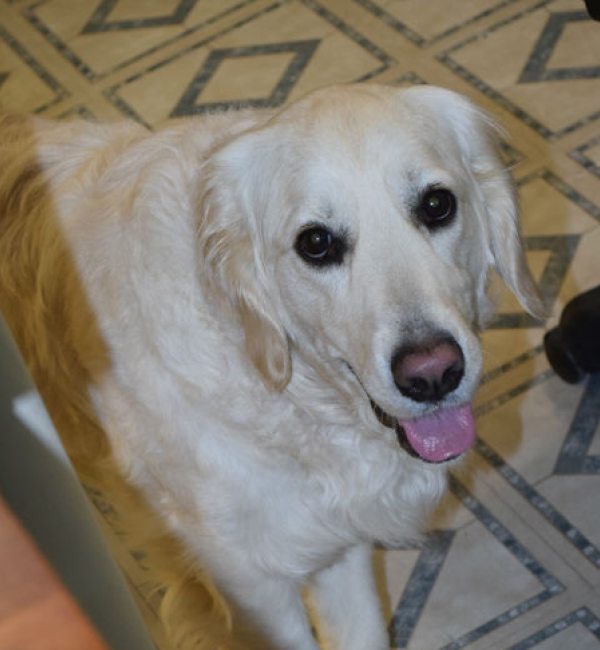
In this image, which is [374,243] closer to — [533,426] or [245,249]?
[245,249]

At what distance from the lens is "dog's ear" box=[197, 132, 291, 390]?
142 cm

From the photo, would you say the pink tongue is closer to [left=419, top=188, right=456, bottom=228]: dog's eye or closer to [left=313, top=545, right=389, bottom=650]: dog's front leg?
[left=419, top=188, right=456, bottom=228]: dog's eye

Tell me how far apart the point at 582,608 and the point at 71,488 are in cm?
168

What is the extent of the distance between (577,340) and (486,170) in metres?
0.72

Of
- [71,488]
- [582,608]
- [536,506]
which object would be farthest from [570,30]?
[71,488]

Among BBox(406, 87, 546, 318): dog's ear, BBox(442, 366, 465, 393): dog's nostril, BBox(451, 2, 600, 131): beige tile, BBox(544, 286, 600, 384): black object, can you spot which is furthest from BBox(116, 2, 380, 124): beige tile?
BBox(442, 366, 465, 393): dog's nostril

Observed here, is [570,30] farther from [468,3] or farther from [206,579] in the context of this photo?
[206,579]

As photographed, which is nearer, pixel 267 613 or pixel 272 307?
pixel 272 307

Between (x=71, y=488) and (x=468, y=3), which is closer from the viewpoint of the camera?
(x=71, y=488)

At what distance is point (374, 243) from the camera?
4.22ft

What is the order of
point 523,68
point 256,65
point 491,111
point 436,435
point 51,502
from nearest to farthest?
point 51,502, point 436,435, point 491,111, point 523,68, point 256,65

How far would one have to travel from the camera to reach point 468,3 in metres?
3.24

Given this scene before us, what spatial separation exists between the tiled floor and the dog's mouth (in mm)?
500

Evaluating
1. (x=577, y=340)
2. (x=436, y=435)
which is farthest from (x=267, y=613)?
(x=577, y=340)
